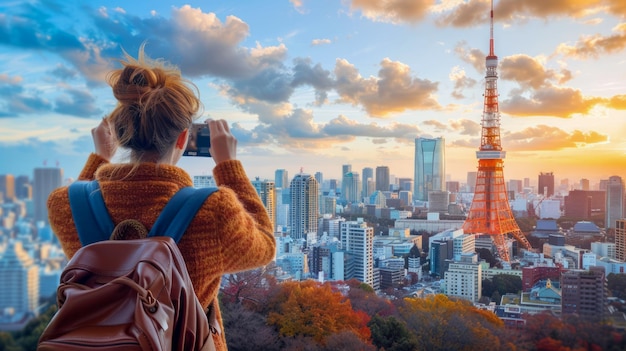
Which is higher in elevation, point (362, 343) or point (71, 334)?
point (71, 334)

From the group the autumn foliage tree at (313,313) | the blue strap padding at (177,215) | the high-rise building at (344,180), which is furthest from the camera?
the high-rise building at (344,180)

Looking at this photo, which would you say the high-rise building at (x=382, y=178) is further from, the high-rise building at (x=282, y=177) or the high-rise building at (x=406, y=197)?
the high-rise building at (x=282, y=177)

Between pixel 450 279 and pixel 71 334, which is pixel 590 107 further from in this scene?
pixel 71 334

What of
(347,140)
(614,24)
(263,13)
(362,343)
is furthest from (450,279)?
(263,13)

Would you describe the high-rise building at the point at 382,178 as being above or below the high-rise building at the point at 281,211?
above

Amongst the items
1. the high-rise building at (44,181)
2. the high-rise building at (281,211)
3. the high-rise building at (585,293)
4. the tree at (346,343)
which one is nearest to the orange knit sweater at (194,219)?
the high-rise building at (44,181)

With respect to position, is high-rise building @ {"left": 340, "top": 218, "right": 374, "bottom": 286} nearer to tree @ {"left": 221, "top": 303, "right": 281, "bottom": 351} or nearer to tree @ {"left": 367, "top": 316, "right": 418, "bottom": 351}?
tree @ {"left": 367, "top": 316, "right": 418, "bottom": 351}

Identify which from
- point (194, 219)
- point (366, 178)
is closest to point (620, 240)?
point (366, 178)
